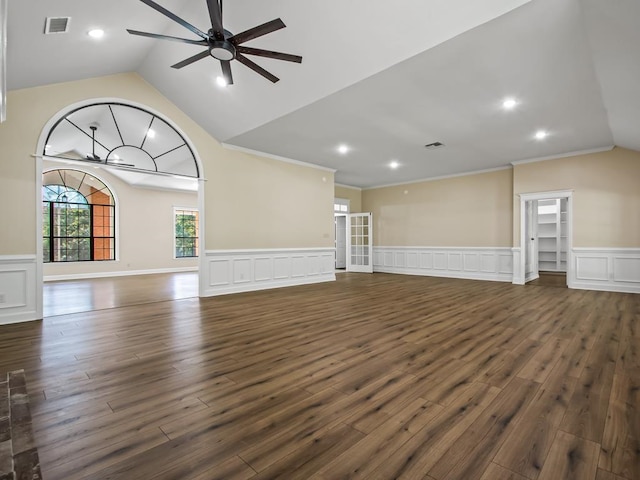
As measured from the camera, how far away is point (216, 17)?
8.53 feet

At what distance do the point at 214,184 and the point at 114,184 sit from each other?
5.38 metres

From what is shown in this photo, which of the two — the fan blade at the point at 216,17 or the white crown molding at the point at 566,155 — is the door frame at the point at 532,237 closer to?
the white crown molding at the point at 566,155

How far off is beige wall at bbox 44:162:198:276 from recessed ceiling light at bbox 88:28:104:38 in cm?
632

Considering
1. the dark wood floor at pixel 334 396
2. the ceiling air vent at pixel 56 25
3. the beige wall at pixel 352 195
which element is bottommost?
the dark wood floor at pixel 334 396

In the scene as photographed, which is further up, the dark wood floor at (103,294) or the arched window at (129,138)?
the arched window at (129,138)

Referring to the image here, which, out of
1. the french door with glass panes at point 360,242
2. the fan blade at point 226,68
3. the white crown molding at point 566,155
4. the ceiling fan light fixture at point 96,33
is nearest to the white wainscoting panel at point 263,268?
the french door with glass panes at point 360,242

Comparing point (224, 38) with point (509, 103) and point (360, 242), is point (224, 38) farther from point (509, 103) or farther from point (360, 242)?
point (360, 242)

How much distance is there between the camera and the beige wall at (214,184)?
158 inches

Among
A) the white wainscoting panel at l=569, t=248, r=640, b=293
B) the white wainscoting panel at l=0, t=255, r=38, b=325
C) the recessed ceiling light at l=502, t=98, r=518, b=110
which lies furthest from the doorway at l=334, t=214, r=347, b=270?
the white wainscoting panel at l=0, t=255, r=38, b=325

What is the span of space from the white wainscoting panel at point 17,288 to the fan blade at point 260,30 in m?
3.92

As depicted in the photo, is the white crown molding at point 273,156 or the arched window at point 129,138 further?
the white crown molding at point 273,156

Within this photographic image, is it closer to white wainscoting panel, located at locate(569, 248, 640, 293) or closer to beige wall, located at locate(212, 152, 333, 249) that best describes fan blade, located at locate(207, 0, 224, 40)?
beige wall, located at locate(212, 152, 333, 249)

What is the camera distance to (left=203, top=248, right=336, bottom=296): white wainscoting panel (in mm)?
5934

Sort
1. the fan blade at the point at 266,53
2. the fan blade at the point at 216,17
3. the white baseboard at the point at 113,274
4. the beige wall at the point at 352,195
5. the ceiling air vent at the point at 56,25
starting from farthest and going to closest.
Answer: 1. the beige wall at the point at 352,195
2. the white baseboard at the point at 113,274
3. the ceiling air vent at the point at 56,25
4. the fan blade at the point at 266,53
5. the fan blade at the point at 216,17
